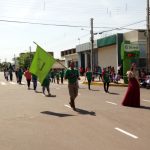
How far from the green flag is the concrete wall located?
2812cm

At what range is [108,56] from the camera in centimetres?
4956

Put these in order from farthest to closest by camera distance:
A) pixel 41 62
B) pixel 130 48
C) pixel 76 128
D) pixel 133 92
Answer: pixel 130 48, pixel 41 62, pixel 133 92, pixel 76 128

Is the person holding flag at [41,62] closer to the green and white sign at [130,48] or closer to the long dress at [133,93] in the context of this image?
the long dress at [133,93]

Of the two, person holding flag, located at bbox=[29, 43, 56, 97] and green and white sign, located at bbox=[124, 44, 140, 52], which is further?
green and white sign, located at bbox=[124, 44, 140, 52]

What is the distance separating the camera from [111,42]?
46.8m

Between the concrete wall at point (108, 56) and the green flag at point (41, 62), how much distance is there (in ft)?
92.3

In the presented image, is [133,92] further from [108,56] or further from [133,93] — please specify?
[108,56]

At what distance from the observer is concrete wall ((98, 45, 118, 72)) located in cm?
4731

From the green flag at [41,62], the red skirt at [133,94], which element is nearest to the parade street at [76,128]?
the red skirt at [133,94]

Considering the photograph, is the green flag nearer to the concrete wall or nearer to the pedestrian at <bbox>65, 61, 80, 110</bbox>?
the pedestrian at <bbox>65, 61, 80, 110</bbox>

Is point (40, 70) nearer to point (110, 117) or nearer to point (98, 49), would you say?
point (110, 117)

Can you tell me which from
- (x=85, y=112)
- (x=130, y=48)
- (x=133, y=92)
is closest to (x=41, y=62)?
(x=133, y=92)

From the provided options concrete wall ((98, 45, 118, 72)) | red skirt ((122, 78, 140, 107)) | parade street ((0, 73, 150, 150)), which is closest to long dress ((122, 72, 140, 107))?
red skirt ((122, 78, 140, 107))

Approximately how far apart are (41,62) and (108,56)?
31495mm
